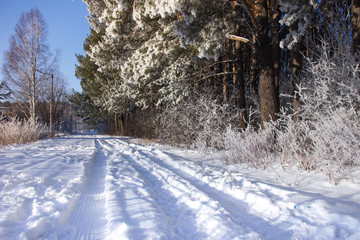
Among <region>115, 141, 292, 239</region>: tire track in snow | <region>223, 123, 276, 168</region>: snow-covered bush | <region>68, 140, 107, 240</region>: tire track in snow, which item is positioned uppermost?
<region>223, 123, 276, 168</region>: snow-covered bush

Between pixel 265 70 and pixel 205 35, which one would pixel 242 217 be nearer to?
pixel 265 70

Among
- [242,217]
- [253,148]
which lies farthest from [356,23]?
[242,217]

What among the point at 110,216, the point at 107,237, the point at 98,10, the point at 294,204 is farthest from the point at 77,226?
the point at 98,10

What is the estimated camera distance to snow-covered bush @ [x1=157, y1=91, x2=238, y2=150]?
8.86m

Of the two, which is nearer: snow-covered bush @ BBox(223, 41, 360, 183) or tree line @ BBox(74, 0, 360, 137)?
snow-covered bush @ BBox(223, 41, 360, 183)

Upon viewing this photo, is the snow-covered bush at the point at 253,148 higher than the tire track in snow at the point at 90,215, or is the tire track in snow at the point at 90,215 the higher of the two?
the snow-covered bush at the point at 253,148

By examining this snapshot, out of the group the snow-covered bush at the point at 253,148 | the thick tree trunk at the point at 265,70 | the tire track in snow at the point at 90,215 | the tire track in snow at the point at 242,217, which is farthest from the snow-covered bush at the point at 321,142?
the tire track in snow at the point at 90,215

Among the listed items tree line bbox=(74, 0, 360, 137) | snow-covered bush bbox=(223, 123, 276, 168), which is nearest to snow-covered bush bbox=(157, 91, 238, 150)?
tree line bbox=(74, 0, 360, 137)

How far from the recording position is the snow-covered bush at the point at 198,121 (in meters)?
8.86

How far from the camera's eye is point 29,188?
9.91ft

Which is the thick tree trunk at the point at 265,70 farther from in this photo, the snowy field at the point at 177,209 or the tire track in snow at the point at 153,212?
the tire track in snow at the point at 153,212

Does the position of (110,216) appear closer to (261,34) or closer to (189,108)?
(261,34)

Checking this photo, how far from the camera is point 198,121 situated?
9.93 m

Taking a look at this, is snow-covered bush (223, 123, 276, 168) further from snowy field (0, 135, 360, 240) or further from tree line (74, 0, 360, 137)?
snowy field (0, 135, 360, 240)
